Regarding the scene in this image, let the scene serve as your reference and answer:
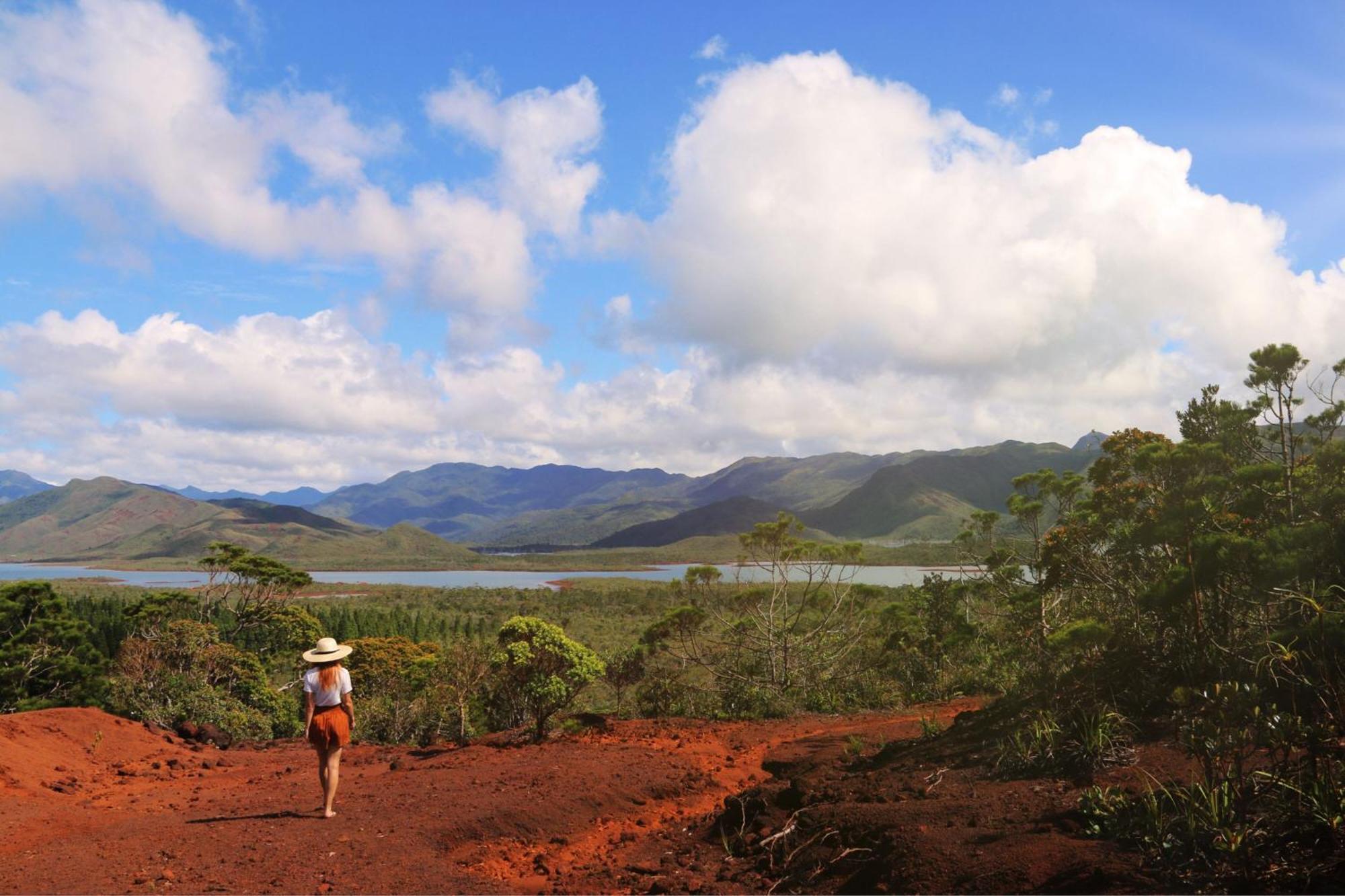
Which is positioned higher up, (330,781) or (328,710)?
(328,710)

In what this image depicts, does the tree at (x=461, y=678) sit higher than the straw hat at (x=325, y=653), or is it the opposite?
the straw hat at (x=325, y=653)

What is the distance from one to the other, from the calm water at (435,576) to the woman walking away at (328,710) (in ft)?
281

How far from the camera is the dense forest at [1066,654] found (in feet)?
14.6

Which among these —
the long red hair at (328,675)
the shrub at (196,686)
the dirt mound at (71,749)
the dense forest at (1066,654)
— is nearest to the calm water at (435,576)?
the dense forest at (1066,654)

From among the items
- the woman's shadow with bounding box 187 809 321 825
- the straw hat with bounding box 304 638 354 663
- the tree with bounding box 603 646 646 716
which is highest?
the straw hat with bounding box 304 638 354 663

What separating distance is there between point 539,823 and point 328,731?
202 centimetres

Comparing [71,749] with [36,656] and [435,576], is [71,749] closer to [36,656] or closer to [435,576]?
[36,656]

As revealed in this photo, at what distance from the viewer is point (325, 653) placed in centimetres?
691

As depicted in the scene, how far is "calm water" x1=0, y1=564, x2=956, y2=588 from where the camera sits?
329ft

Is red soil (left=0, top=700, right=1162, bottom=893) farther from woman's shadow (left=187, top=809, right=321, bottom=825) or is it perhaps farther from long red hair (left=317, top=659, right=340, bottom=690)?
long red hair (left=317, top=659, right=340, bottom=690)

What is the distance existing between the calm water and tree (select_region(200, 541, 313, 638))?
76.1 metres

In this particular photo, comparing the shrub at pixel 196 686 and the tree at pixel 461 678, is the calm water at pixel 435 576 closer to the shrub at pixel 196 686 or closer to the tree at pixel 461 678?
the tree at pixel 461 678

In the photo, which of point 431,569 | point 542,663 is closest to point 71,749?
point 542,663

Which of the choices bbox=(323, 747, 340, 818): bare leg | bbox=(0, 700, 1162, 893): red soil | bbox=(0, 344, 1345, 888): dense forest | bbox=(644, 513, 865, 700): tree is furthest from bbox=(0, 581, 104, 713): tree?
bbox=(644, 513, 865, 700): tree
